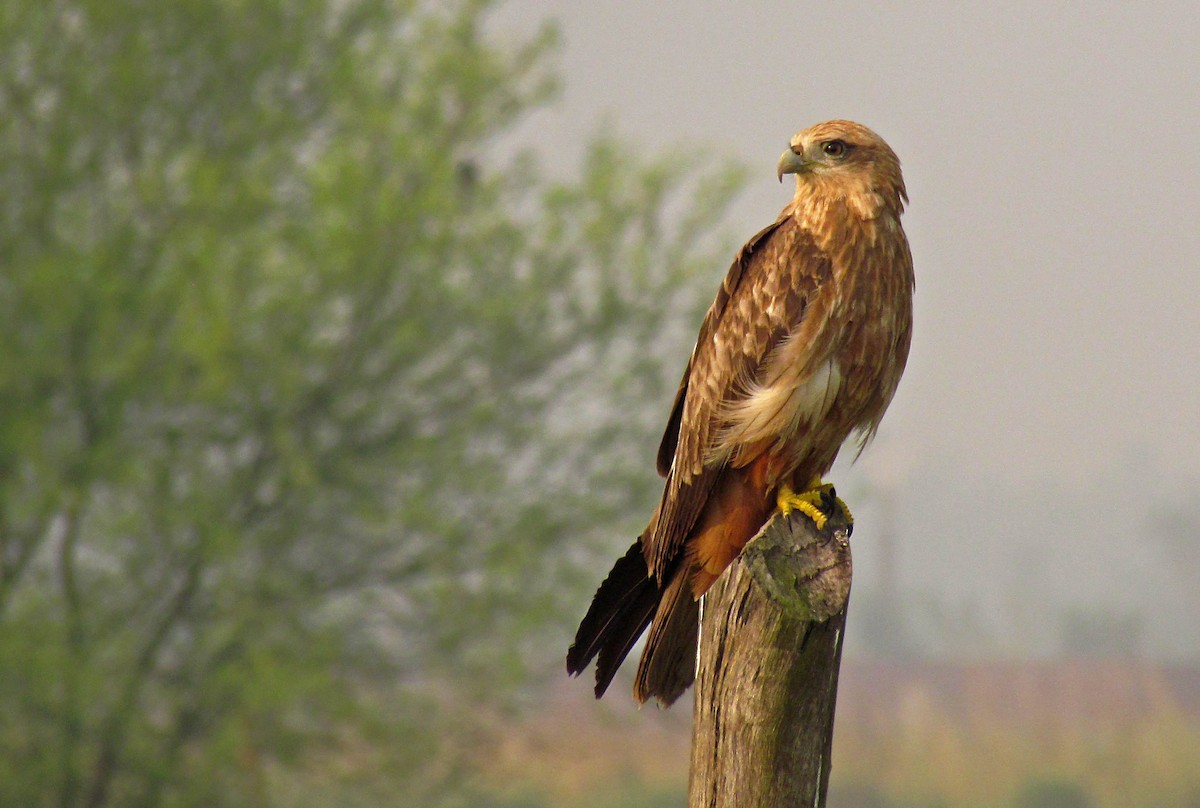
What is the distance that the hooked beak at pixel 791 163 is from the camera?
2.87 meters

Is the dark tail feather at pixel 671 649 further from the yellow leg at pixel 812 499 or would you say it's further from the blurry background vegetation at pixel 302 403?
the blurry background vegetation at pixel 302 403

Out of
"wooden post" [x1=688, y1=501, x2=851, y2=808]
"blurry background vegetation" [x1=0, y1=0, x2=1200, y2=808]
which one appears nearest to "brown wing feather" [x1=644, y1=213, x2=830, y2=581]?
"wooden post" [x1=688, y1=501, x2=851, y2=808]

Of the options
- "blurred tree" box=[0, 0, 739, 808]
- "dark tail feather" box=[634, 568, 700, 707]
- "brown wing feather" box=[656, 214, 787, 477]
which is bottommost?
"dark tail feather" box=[634, 568, 700, 707]

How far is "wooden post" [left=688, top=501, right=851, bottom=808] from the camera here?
2.19 metres

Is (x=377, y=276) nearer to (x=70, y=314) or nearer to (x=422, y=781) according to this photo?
(x=70, y=314)

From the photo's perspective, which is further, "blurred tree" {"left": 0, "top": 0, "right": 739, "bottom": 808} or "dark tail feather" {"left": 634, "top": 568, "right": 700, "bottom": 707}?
"blurred tree" {"left": 0, "top": 0, "right": 739, "bottom": 808}

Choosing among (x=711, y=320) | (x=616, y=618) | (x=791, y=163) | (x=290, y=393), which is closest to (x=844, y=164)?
(x=791, y=163)

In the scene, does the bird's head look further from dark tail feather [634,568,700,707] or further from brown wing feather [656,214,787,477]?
dark tail feather [634,568,700,707]

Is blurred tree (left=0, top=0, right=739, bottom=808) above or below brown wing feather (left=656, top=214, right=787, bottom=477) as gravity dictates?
above

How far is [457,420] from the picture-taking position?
915cm

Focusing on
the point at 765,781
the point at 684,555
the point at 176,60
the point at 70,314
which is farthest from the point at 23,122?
the point at 765,781

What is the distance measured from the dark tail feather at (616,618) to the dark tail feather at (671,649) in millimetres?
54

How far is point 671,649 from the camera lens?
8.66 ft

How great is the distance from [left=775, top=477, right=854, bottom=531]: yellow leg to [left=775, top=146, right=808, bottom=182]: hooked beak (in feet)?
2.43
